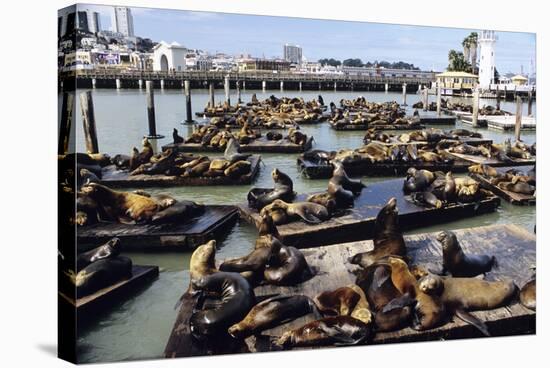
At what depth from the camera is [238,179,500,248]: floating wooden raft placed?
253 inches

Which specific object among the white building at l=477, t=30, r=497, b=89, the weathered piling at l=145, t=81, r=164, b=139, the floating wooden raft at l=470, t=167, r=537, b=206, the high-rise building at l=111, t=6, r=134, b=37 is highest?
the high-rise building at l=111, t=6, r=134, b=37

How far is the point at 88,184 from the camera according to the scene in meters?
5.67

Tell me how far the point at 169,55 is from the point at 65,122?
1507 millimetres

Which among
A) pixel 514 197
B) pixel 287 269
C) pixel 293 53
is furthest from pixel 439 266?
pixel 514 197

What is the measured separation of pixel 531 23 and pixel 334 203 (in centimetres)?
335

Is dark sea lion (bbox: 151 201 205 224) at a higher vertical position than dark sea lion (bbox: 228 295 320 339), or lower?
higher

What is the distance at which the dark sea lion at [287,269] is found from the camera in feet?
16.9

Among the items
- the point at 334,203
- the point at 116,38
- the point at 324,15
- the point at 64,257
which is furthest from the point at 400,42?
A: the point at 64,257

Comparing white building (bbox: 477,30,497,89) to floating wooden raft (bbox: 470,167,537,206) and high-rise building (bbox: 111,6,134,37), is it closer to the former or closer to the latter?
floating wooden raft (bbox: 470,167,537,206)

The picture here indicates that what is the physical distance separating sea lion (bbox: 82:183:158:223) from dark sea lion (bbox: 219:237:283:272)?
5.66 ft

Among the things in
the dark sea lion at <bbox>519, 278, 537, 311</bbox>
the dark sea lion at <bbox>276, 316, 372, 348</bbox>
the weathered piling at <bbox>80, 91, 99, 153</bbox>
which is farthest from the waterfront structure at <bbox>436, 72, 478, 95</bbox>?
the weathered piling at <bbox>80, 91, 99, 153</bbox>

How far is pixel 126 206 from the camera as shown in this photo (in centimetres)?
652

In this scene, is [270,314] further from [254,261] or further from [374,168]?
[374,168]

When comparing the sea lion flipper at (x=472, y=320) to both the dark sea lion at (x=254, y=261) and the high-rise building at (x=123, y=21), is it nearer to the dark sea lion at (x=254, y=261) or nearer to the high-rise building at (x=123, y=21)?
the dark sea lion at (x=254, y=261)
